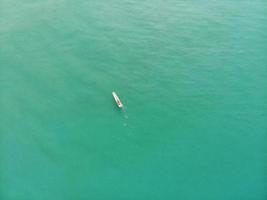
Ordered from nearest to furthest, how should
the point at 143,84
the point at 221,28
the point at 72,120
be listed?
the point at 72,120
the point at 143,84
the point at 221,28

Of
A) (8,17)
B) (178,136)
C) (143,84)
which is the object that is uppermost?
(8,17)

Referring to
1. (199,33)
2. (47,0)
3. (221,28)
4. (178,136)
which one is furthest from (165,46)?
(47,0)

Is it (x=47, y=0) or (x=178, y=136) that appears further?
(x=47, y=0)

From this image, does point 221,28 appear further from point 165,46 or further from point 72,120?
point 72,120

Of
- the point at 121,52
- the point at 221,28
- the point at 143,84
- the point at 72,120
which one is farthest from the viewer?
the point at 221,28

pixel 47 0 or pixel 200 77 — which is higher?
pixel 47 0

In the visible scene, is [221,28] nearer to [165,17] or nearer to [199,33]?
[199,33]

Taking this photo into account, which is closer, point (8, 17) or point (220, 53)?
point (220, 53)

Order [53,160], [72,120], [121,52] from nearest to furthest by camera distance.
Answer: [53,160] < [72,120] < [121,52]

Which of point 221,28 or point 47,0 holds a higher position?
point 47,0

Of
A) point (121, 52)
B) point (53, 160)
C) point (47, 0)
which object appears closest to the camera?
point (53, 160)
